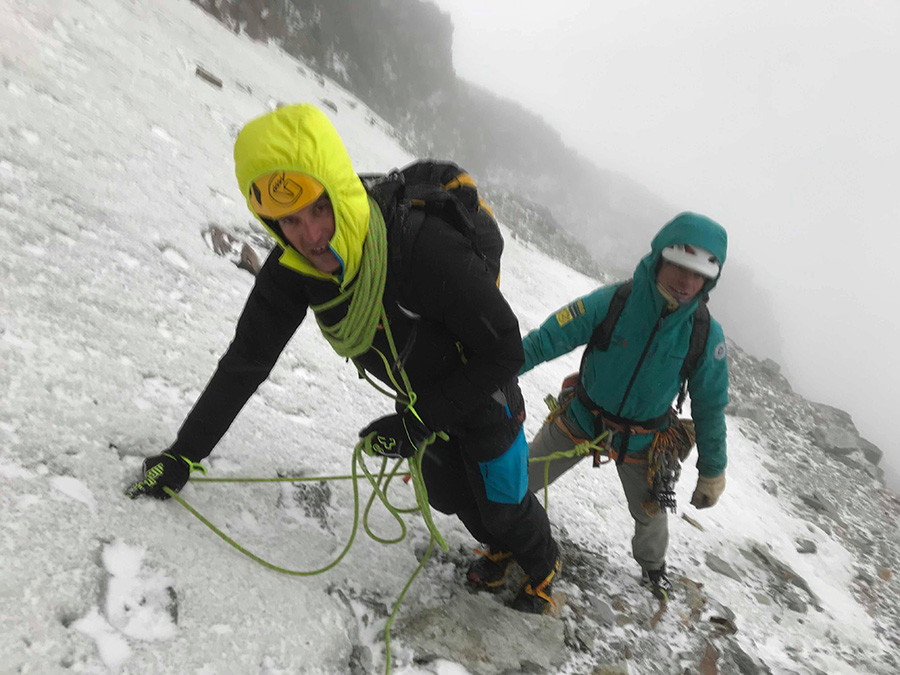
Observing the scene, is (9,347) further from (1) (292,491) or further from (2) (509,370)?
(2) (509,370)

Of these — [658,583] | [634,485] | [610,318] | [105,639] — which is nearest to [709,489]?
[634,485]

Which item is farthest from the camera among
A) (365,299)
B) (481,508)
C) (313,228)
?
(481,508)

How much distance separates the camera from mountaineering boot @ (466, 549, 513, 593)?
2643 mm

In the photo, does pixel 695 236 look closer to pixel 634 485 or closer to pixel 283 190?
pixel 634 485

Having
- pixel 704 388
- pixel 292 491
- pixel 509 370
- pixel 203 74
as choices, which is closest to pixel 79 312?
pixel 292 491

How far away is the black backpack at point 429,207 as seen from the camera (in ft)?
5.69

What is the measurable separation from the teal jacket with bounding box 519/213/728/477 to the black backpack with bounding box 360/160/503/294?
115 cm

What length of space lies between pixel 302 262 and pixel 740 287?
2942 inches

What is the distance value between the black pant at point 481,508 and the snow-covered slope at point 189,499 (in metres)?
0.29

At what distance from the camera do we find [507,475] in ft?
7.13

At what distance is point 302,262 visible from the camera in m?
1.73

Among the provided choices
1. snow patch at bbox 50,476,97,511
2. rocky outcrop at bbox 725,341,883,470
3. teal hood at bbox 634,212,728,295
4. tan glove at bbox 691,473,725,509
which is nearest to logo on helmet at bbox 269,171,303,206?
snow patch at bbox 50,476,97,511

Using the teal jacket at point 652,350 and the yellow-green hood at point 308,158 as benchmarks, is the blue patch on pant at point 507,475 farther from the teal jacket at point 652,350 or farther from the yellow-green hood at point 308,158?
the yellow-green hood at point 308,158

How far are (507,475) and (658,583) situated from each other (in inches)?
72.6
